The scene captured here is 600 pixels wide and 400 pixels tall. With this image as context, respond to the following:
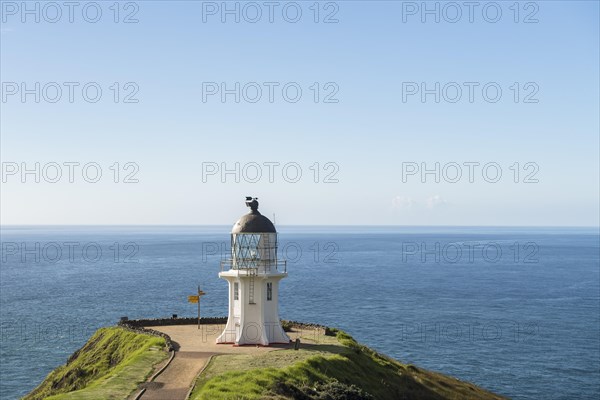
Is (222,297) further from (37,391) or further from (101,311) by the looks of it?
(37,391)

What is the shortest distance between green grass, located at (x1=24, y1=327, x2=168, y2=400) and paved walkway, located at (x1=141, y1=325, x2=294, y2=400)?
1.14 meters

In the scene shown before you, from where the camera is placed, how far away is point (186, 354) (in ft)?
133

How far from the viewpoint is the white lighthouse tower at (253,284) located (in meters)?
44.3

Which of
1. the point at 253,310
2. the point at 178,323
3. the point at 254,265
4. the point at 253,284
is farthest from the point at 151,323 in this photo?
the point at 254,265

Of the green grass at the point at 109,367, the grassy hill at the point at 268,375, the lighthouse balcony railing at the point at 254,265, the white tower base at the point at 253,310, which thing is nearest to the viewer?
the grassy hill at the point at 268,375

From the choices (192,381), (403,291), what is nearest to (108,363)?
(192,381)

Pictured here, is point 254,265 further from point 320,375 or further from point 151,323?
point 151,323

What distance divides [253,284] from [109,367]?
11.7 meters

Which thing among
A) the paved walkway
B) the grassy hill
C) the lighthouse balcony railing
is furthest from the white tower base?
the grassy hill

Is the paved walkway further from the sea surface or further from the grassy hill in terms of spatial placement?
the sea surface

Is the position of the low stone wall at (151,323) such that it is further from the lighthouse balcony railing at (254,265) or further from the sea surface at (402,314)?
the sea surface at (402,314)

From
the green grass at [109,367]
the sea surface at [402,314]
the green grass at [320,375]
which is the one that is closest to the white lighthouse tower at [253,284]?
the green grass at [320,375]

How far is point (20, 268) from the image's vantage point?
190 metres

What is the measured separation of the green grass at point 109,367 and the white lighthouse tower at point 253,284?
18.3 ft
